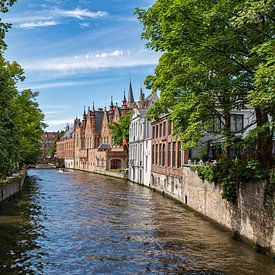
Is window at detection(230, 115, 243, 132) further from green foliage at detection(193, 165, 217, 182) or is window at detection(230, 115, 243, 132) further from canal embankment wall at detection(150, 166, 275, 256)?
green foliage at detection(193, 165, 217, 182)

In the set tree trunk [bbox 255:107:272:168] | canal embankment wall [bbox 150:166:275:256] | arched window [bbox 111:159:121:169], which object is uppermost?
tree trunk [bbox 255:107:272:168]

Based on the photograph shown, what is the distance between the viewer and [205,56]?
53.4ft

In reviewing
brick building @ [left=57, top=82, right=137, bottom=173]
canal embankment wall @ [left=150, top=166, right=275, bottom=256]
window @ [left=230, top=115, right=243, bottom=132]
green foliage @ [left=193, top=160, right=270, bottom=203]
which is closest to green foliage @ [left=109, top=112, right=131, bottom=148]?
brick building @ [left=57, top=82, right=137, bottom=173]

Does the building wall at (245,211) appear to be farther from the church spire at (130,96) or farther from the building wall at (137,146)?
the church spire at (130,96)

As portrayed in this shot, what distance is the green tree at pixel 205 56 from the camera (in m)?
15.0

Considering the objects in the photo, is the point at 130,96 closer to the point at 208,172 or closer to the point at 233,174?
the point at 208,172

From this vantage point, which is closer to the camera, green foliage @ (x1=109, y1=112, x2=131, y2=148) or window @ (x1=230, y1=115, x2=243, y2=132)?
window @ (x1=230, y1=115, x2=243, y2=132)

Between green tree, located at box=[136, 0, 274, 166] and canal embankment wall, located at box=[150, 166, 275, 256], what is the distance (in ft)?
6.16

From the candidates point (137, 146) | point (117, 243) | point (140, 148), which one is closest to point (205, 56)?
point (117, 243)

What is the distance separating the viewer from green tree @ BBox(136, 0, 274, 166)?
15.0 metres

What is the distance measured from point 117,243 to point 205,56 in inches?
348

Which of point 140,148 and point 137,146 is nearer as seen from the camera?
point 140,148

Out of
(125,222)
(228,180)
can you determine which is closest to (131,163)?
(125,222)

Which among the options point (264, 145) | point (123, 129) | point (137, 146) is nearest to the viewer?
point (264, 145)
